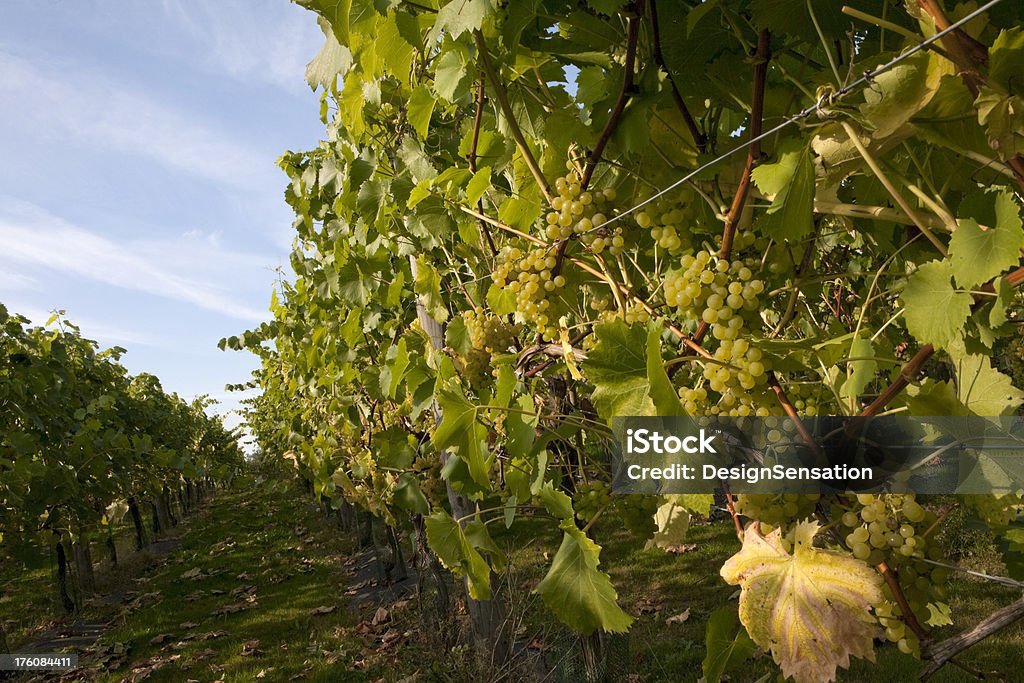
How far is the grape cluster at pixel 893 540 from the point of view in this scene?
0.95 meters

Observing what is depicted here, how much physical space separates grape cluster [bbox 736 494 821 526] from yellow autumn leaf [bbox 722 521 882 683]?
0.18 ft

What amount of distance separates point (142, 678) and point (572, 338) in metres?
6.51

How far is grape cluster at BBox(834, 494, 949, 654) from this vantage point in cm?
95

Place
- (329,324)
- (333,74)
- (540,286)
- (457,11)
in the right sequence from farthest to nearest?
1. (329,324)
2. (333,74)
3. (540,286)
4. (457,11)

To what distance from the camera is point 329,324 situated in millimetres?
5156

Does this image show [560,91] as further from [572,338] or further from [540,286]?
[572,338]

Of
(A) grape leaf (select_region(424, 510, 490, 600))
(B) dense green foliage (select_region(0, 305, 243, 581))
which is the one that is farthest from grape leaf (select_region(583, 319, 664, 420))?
(B) dense green foliage (select_region(0, 305, 243, 581))

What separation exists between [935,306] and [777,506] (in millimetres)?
371

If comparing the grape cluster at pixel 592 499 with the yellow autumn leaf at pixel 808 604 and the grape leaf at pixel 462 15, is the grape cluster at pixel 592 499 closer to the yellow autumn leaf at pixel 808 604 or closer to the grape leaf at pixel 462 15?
the yellow autumn leaf at pixel 808 604

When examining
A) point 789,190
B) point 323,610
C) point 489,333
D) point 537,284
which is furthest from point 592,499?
point 323,610

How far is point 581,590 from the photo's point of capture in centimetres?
139

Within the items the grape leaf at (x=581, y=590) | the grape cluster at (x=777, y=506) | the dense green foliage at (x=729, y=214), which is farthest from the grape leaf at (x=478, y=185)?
the grape cluster at (x=777, y=506)

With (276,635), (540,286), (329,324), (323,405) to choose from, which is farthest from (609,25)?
(276,635)

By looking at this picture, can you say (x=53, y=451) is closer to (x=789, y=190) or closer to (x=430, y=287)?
(x=430, y=287)
